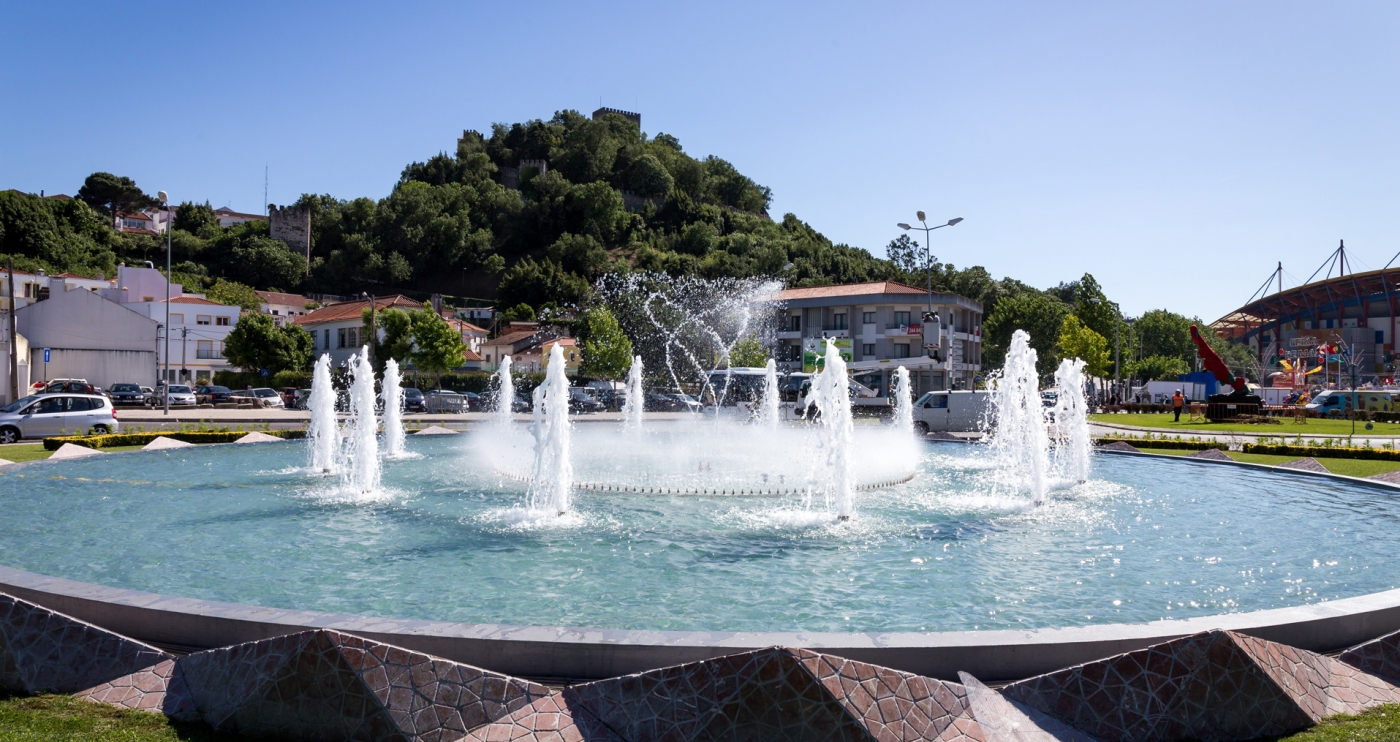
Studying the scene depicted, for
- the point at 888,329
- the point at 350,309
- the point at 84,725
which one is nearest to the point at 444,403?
the point at 350,309

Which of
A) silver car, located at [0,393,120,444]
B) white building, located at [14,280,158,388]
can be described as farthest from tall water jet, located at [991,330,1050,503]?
white building, located at [14,280,158,388]

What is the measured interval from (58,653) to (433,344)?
2111 inches

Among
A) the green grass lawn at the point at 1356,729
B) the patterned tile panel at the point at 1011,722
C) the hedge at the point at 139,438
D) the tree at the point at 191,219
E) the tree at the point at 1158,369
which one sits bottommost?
the green grass lawn at the point at 1356,729

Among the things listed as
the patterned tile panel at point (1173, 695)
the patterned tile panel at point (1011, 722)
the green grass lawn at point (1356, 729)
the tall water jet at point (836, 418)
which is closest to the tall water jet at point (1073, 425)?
the tall water jet at point (836, 418)

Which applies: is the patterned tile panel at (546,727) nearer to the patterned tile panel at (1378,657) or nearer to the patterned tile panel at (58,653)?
the patterned tile panel at (58,653)

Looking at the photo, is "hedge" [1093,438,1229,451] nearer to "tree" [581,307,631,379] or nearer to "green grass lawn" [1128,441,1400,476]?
"green grass lawn" [1128,441,1400,476]

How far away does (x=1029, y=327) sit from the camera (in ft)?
265

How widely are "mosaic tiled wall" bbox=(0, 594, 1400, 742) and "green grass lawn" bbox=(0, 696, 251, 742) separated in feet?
0.39

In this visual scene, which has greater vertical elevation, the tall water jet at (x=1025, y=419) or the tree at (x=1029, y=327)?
the tree at (x=1029, y=327)

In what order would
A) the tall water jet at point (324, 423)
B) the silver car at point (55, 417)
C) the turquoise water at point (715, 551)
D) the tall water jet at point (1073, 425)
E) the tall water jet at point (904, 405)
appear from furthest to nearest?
the tall water jet at point (904, 405) → the silver car at point (55, 417) → the tall water jet at point (324, 423) → the tall water jet at point (1073, 425) → the turquoise water at point (715, 551)

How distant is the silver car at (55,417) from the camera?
24672mm

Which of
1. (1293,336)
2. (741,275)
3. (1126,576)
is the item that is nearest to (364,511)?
(1126,576)

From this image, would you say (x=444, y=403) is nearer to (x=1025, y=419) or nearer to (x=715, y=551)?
(x=1025, y=419)

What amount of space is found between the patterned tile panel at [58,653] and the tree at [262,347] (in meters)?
62.6
